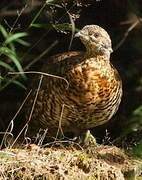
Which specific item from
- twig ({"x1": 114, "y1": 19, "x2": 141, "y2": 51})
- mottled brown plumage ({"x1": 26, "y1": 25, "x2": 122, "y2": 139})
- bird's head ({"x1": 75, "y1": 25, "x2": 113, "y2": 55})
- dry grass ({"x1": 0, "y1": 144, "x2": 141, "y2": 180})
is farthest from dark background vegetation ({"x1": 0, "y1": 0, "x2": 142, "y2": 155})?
dry grass ({"x1": 0, "y1": 144, "x2": 141, "y2": 180})

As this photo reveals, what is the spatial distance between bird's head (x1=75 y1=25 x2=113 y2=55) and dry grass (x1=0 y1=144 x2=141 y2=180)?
0.76 metres

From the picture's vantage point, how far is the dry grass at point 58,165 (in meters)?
3.55

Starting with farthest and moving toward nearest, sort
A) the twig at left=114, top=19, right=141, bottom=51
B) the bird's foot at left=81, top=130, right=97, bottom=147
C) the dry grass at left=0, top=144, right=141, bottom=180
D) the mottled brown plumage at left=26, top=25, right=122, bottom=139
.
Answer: the twig at left=114, top=19, right=141, bottom=51
the bird's foot at left=81, top=130, right=97, bottom=147
the mottled brown plumage at left=26, top=25, right=122, bottom=139
the dry grass at left=0, top=144, right=141, bottom=180

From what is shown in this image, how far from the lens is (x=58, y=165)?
3.63 meters

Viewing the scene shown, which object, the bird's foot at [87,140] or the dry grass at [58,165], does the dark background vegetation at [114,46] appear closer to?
the bird's foot at [87,140]

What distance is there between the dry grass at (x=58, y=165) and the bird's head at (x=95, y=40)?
0.76 m

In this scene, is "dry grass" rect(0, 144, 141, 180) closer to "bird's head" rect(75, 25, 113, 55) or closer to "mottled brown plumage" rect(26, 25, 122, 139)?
"mottled brown plumage" rect(26, 25, 122, 139)

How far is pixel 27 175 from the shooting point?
3.54 meters

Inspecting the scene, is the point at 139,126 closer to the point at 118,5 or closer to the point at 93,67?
the point at 93,67

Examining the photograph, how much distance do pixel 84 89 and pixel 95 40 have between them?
33cm

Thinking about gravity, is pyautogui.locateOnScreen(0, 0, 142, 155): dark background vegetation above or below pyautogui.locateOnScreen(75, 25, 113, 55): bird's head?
below

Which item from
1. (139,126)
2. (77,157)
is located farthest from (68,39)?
(77,157)

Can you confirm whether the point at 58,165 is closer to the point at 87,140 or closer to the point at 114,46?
the point at 87,140

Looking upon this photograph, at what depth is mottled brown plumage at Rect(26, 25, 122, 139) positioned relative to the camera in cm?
430
